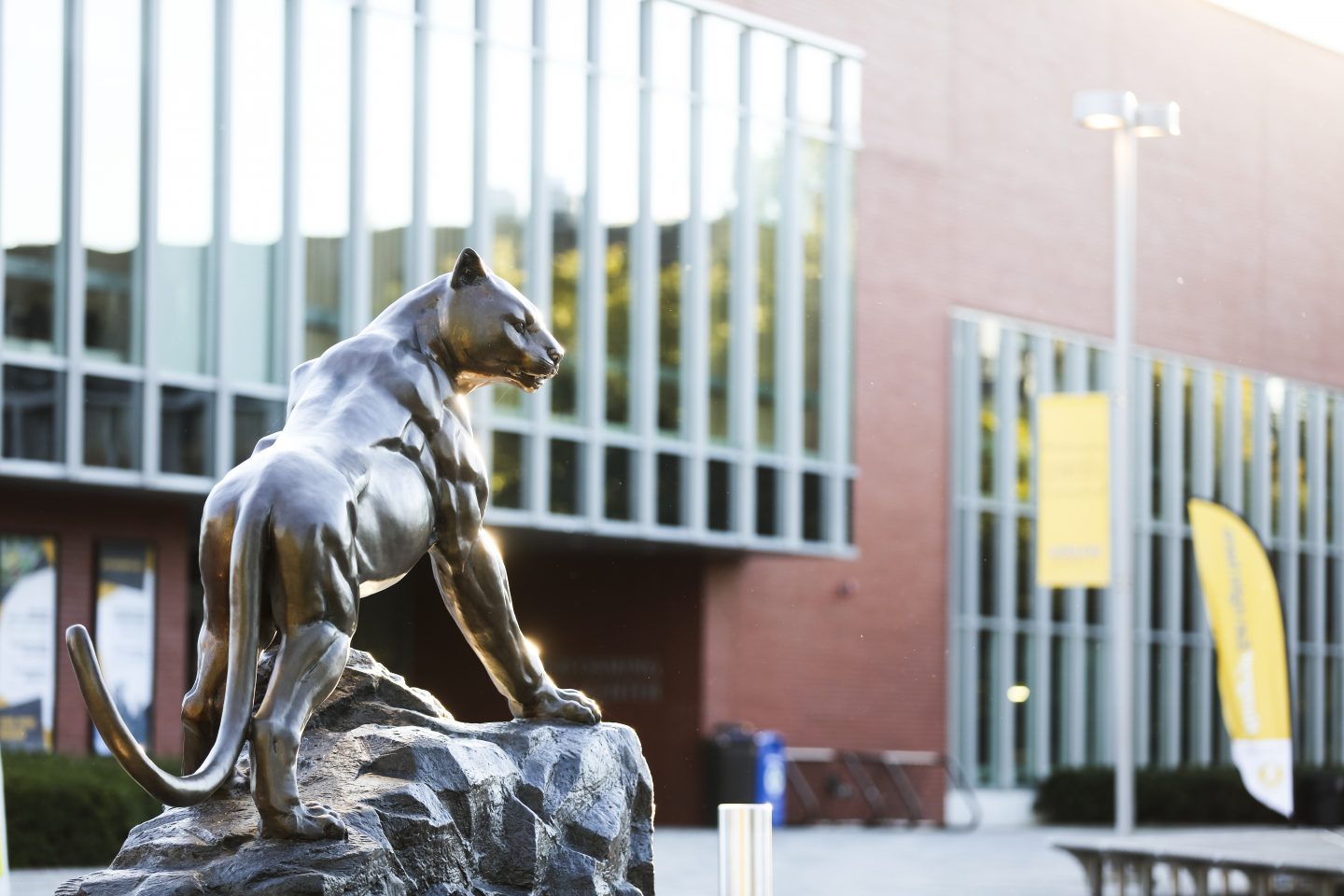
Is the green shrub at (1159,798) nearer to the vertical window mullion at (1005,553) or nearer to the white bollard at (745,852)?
the vertical window mullion at (1005,553)

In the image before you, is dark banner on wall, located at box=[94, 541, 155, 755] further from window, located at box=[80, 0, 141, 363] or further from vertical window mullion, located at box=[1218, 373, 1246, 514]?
vertical window mullion, located at box=[1218, 373, 1246, 514]

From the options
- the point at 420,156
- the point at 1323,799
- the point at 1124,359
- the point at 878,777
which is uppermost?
the point at 420,156

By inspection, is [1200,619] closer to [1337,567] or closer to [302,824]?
[1337,567]

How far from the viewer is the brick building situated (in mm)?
19859

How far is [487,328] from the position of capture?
5621 mm

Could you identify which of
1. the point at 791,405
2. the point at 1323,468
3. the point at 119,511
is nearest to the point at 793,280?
the point at 791,405

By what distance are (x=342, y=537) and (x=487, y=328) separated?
0.89 metres

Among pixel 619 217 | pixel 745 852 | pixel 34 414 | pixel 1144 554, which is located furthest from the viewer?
pixel 1144 554

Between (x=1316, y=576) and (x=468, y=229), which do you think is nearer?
(x=468, y=229)

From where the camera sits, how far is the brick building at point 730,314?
19.9 metres

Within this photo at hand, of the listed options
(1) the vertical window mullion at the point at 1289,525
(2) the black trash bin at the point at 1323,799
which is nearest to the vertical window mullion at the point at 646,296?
(2) the black trash bin at the point at 1323,799

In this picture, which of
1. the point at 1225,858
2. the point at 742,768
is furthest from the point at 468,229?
the point at 1225,858

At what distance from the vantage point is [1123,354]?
19.1m

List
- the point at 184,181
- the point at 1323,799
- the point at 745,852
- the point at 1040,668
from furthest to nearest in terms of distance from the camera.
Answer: the point at 1040,668 < the point at 1323,799 < the point at 184,181 < the point at 745,852
